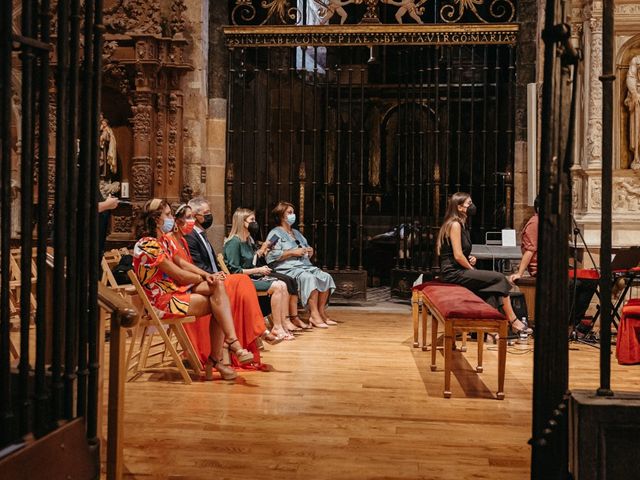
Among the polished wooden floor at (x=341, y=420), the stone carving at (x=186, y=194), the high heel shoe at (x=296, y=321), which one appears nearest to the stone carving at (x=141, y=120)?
the stone carving at (x=186, y=194)

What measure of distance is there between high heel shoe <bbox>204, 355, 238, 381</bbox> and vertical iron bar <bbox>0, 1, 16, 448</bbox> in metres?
3.24

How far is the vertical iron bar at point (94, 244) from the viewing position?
270cm

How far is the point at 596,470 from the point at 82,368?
1.64m

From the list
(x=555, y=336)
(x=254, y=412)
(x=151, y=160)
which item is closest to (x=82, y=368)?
(x=555, y=336)

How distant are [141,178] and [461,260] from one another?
4.60 metres

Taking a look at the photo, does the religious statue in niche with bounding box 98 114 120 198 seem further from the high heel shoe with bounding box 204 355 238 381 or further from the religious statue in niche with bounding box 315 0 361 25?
the high heel shoe with bounding box 204 355 238 381

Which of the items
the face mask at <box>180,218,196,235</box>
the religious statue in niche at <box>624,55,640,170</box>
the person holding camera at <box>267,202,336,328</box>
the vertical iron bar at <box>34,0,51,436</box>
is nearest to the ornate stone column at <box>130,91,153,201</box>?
the person holding camera at <box>267,202,336,328</box>

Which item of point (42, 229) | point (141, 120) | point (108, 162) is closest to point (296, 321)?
point (141, 120)

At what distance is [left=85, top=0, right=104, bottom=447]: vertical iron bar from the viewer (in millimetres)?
2695

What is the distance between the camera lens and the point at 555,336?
2.36 meters

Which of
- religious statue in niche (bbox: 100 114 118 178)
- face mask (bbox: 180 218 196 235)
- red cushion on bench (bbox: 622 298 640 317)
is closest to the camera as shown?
face mask (bbox: 180 218 196 235)

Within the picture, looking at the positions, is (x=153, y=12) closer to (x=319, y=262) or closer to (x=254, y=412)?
(x=319, y=262)

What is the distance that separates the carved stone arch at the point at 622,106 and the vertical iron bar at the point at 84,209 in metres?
7.18

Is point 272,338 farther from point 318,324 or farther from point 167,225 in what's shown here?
point 167,225
